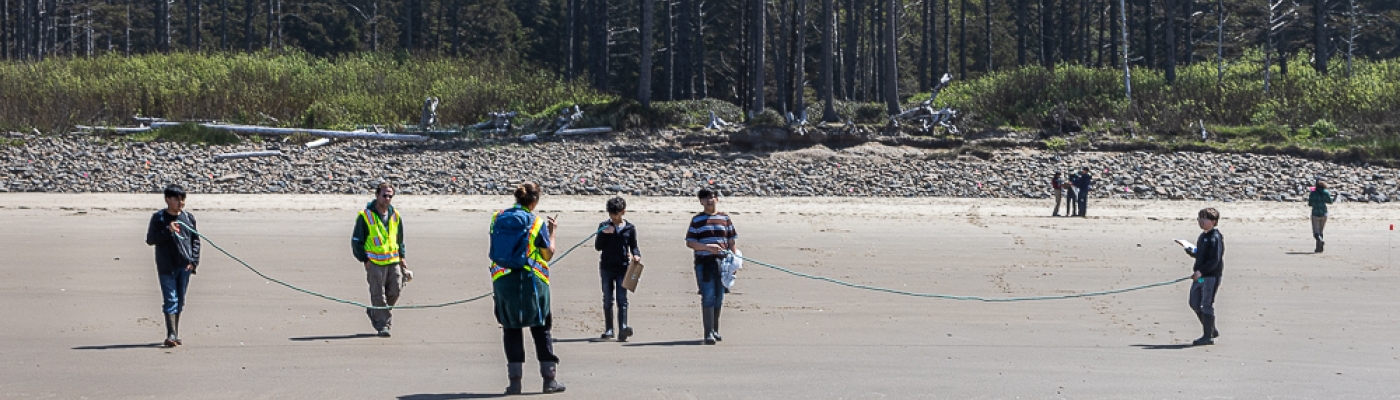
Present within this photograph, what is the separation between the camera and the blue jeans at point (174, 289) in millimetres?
9320

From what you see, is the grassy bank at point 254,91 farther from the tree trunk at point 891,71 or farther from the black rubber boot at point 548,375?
the black rubber boot at point 548,375

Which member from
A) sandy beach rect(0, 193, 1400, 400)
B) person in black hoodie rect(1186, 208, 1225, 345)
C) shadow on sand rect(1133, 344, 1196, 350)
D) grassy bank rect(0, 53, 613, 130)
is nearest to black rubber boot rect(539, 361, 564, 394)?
sandy beach rect(0, 193, 1400, 400)

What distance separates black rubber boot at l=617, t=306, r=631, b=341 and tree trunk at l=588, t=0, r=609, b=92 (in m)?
33.1

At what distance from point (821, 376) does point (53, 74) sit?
30155 millimetres

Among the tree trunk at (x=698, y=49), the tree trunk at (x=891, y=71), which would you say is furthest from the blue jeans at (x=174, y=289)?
the tree trunk at (x=698, y=49)

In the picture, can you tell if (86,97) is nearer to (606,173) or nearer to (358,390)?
(606,173)

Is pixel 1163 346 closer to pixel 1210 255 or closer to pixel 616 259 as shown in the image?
pixel 1210 255

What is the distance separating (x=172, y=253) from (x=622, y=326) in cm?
331

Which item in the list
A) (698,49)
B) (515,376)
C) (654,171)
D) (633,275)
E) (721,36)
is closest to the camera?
(515,376)

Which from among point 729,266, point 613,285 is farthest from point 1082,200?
point 613,285

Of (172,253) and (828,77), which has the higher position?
(828,77)

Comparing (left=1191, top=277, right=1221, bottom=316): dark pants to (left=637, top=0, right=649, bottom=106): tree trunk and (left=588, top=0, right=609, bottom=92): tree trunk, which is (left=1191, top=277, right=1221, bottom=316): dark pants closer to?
(left=637, top=0, right=649, bottom=106): tree trunk

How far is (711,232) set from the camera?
384 inches

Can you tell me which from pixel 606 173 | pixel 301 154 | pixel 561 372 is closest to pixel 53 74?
pixel 301 154
